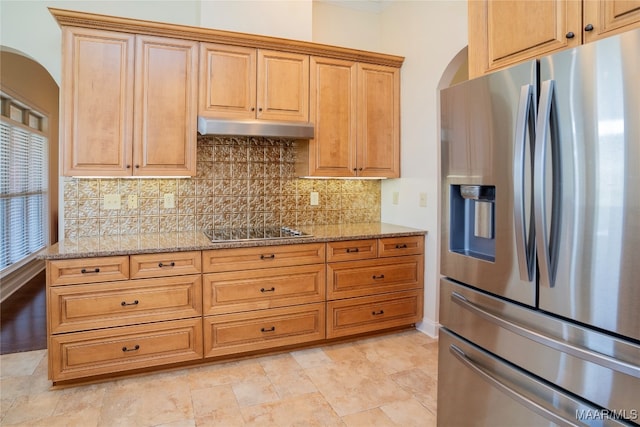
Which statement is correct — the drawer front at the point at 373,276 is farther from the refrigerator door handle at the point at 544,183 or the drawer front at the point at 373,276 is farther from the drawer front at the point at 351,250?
the refrigerator door handle at the point at 544,183

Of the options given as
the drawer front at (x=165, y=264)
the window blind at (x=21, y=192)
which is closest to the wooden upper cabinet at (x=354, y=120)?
the drawer front at (x=165, y=264)

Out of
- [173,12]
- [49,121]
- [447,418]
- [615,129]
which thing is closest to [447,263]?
[447,418]

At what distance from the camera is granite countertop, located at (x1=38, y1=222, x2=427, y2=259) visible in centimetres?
242

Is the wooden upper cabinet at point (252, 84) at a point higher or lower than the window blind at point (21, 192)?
higher

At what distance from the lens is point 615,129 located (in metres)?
1.10

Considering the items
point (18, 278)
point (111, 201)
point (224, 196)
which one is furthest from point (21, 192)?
point (224, 196)

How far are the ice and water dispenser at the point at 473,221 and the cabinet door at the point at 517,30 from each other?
0.57 meters

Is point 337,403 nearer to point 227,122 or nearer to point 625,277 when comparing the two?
point 625,277

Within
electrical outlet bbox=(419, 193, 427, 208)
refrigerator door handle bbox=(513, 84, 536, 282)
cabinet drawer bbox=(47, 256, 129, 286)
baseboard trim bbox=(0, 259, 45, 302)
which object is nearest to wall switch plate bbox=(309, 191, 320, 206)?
electrical outlet bbox=(419, 193, 427, 208)

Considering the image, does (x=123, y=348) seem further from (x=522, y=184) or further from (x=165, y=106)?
(x=522, y=184)

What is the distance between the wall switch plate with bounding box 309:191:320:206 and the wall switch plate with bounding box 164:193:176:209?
1.19 metres

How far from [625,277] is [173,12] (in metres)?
3.45

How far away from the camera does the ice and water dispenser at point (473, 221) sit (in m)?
1.57

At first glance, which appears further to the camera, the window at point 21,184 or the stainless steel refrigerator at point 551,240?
the window at point 21,184
